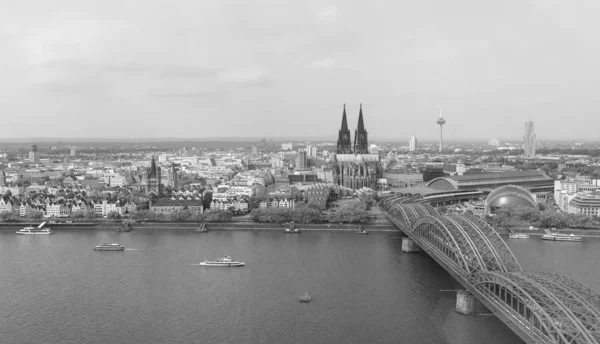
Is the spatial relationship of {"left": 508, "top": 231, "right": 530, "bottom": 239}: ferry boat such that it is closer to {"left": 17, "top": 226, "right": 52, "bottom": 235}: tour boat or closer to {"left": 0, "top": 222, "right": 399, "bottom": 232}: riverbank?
{"left": 0, "top": 222, "right": 399, "bottom": 232}: riverbank

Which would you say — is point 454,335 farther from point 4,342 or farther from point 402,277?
point 4,342

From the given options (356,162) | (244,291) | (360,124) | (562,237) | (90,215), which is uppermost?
(360,124)

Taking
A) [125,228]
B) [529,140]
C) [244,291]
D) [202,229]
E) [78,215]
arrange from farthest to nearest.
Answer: [529,140] < [78,215] < [125,228] < [202,229] < [244,291]

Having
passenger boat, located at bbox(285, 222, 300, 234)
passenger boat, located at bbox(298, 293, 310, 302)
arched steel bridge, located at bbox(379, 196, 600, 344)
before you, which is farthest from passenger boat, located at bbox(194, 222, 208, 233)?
passenger boat, located at bbox(298, 293, 310, 302)

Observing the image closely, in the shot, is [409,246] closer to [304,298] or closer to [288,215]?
[304,298]

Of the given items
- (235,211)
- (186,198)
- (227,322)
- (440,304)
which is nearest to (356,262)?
(440,304)

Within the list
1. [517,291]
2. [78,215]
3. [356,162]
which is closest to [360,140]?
[356,162]

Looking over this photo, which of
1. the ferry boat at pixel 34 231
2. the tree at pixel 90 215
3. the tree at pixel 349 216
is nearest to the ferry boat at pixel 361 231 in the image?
the tree at pixel 349 216

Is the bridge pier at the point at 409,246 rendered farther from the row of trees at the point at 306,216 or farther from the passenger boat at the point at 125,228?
the passenger boat at the point at 125,228
